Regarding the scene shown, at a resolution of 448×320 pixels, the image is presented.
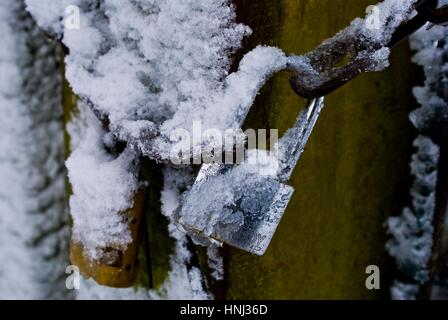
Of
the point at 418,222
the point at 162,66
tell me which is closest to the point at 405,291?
the point at 418,222

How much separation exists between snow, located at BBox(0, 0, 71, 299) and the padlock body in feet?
1.71

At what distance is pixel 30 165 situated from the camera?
108cm

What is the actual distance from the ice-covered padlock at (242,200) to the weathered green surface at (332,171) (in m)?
0.09

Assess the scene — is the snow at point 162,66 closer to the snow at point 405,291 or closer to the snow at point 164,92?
the snow at point 164,92

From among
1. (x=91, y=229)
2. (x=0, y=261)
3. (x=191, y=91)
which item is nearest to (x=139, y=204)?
(x=91, y=229)

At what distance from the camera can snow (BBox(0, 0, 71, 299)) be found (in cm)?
→ 100

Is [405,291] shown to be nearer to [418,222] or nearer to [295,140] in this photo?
[418,222]

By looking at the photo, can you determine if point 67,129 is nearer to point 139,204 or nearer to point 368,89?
point 139,204

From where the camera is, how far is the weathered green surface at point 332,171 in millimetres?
766

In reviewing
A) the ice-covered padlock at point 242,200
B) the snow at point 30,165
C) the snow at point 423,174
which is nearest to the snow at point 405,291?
the snow at point 423,174

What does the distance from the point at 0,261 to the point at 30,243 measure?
0.41ft

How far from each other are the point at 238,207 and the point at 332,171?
1.09ft

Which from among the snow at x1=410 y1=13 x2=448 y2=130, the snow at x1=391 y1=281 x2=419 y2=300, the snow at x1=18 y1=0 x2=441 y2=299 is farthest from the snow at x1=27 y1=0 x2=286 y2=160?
the snow at x1=391 y1=281 x2=419 y2=300
